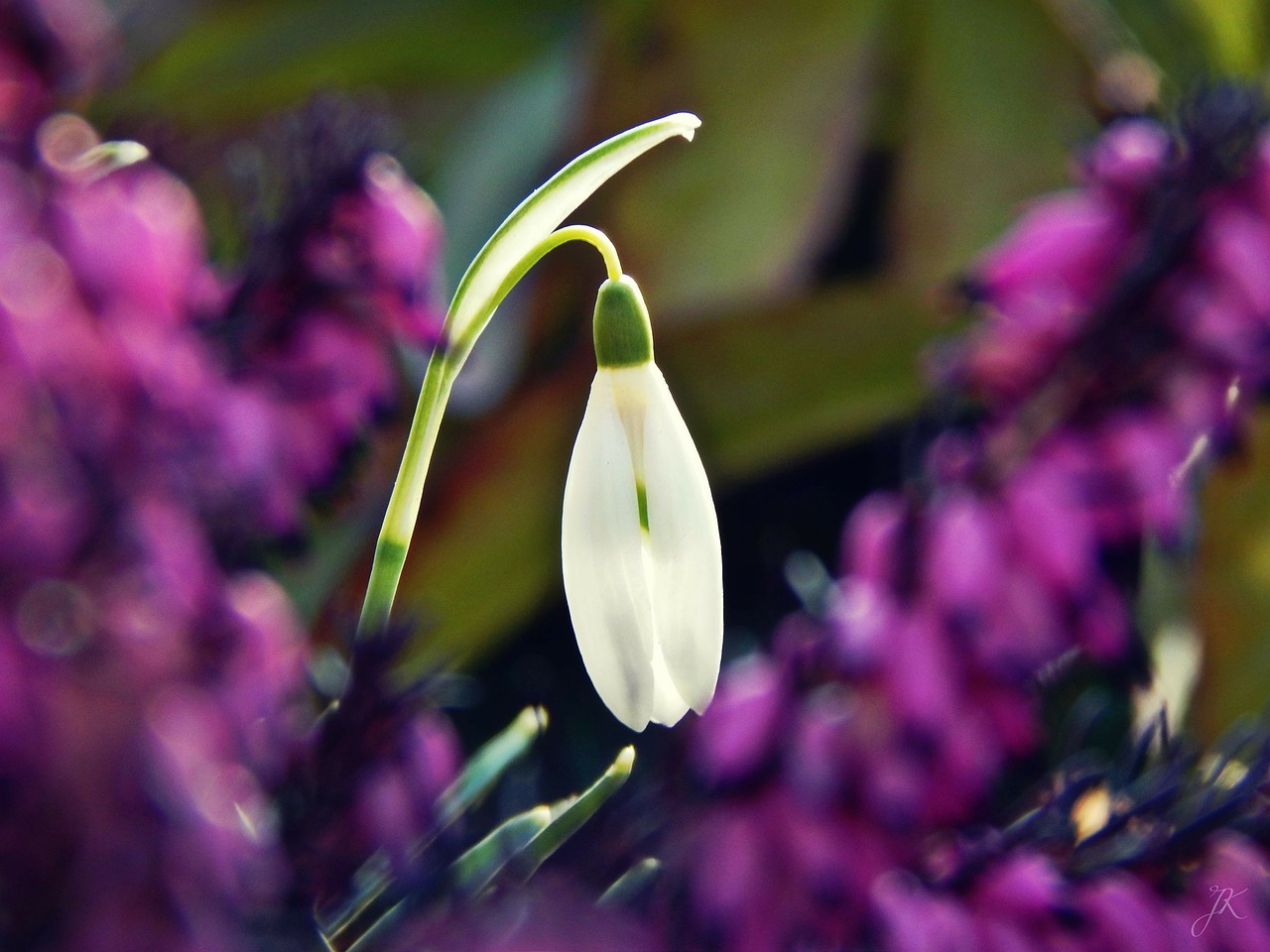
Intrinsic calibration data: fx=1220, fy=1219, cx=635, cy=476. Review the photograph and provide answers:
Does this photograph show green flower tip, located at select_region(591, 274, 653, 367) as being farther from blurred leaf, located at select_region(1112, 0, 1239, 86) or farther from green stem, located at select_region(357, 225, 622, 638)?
blurred leaf, located at select_region(1112, 0, 1239, 86)

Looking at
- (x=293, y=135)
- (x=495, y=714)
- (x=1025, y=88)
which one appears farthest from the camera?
(x=1025, y=88)

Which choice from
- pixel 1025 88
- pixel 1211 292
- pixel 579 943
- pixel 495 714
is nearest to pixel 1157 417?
pixel 1211 292

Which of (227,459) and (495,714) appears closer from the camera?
(227,459)

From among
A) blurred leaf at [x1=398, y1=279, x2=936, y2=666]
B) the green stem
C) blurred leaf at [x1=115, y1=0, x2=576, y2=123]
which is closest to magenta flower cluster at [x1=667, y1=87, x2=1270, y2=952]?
the green stem

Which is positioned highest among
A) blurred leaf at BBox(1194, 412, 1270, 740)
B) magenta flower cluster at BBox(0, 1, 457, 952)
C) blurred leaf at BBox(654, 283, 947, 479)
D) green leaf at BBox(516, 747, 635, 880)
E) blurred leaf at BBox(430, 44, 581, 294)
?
magenta flower cluster at BBox(0, 1, 457, 952)

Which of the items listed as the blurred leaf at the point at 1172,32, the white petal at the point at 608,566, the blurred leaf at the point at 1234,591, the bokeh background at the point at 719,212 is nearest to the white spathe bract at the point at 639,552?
the white petal at the point at 608,566

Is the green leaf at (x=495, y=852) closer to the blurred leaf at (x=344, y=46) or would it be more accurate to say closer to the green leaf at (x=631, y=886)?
the green leaf at (x=631, y=886)

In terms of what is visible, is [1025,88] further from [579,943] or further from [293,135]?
[579,943]

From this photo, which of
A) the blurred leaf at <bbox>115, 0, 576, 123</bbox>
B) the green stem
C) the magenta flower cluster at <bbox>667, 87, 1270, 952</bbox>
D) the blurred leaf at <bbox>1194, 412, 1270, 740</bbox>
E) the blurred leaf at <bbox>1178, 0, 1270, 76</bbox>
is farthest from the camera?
the blurred leaf at <bbox>115, 0, 576, 123</bbox>
